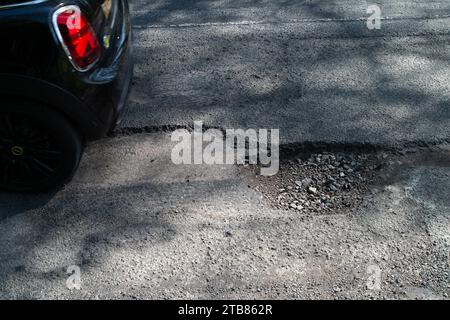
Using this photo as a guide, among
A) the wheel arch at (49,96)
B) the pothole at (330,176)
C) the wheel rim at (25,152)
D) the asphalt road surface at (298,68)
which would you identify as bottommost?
the pothole at (330,176)

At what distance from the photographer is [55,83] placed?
123 inches

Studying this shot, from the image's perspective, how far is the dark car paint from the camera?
2.96 metres

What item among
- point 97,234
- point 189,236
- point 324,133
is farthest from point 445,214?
point 97,234

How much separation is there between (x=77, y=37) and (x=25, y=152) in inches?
36.4

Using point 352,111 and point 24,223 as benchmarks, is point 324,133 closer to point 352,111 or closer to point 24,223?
point 352,111

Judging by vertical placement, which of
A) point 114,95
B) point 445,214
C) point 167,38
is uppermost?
point 114,95

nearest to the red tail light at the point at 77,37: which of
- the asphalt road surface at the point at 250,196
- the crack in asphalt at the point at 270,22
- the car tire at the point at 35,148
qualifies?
the car tire at the point at 35,148

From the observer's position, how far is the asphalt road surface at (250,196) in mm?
A: 3035

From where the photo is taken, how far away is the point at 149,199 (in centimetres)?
354

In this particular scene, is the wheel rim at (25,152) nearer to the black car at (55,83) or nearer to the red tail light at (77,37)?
the black car at (55,83)

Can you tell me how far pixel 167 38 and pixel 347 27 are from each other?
1.94 meters

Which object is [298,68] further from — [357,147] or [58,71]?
[58,71]

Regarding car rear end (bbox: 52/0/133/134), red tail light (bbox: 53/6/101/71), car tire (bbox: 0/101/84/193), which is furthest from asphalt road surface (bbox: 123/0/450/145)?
red tail light (bbox: 53/6/101/71)

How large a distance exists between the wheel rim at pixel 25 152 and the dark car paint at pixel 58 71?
194 mm
